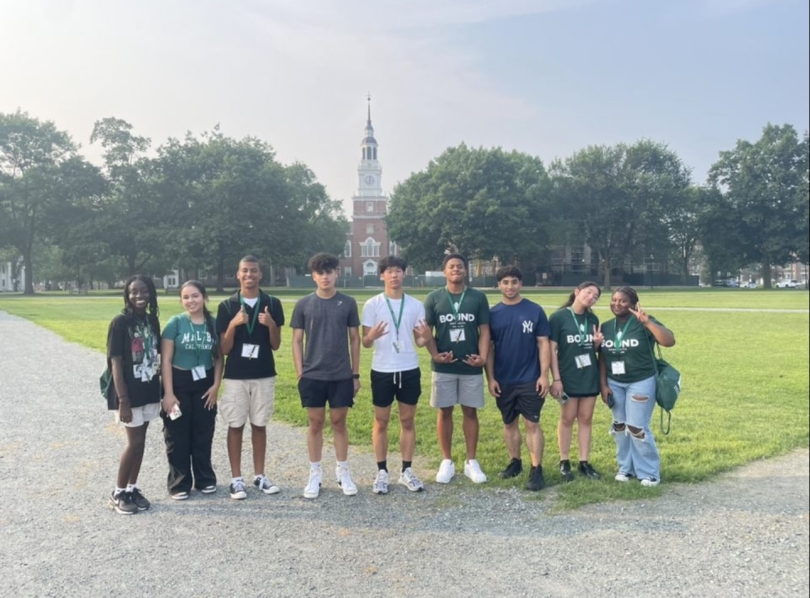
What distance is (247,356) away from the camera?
16.8ft

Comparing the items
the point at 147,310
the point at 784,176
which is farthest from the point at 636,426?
the point at 147,310

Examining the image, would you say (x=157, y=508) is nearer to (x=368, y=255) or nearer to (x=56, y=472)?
(x=56, y=472)

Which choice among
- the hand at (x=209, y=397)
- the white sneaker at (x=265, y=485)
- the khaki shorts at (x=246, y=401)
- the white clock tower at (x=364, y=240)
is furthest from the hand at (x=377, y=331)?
the white clock tower at (x=364, y=240)

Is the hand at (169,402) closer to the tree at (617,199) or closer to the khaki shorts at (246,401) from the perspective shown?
the khaki shorts at (246,401)

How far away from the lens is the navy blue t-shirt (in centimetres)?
526

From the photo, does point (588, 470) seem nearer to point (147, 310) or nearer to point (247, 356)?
point (247, 356)

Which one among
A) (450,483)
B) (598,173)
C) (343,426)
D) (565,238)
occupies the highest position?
(598,173)

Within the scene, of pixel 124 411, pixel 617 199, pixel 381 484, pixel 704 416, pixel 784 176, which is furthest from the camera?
pixel 617 199

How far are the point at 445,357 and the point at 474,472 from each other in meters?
1.14

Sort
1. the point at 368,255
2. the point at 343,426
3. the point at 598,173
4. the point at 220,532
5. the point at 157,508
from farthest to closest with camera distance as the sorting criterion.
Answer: the point at 368,255, the point at 598,173, the point at 343,426, the point at 157,508, the point at 220,532

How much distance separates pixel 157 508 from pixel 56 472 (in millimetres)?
1719

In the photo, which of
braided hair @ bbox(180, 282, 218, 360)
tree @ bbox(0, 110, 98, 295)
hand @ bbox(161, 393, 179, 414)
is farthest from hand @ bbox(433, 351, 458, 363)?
tree @ bbox(0, 110, 98, 295)

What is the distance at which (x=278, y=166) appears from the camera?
57.7m

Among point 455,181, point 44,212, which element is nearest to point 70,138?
point 44,212
